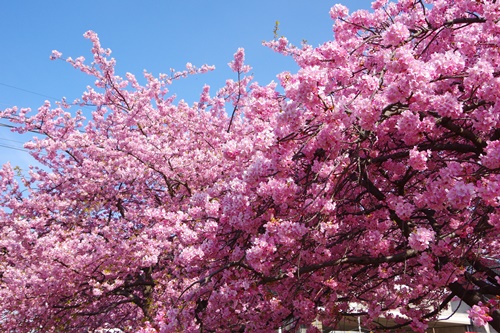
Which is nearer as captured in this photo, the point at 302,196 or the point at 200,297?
the point at 302,196

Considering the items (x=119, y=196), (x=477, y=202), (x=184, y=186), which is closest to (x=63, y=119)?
(x=119, y=196)

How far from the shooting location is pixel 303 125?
190 inches

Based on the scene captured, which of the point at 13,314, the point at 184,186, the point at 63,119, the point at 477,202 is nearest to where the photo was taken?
the point at 477,202

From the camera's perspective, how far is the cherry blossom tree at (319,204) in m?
4.42

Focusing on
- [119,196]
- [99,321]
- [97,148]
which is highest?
[97,148]

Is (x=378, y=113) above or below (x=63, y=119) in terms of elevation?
below

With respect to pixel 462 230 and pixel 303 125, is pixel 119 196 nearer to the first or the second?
pixel 303 125

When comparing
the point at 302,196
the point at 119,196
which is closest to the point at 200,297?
the point at 302,196

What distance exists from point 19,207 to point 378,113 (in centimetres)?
1161

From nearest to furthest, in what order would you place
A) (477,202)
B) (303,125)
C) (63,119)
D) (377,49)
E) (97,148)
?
(477,202), (303,125), (377,49), (97,148), (63,119)

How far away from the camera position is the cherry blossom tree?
4.42m

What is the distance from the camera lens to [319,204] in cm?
486

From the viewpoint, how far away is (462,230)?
4867 millimetres

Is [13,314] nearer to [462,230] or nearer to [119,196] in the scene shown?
[119,196]
